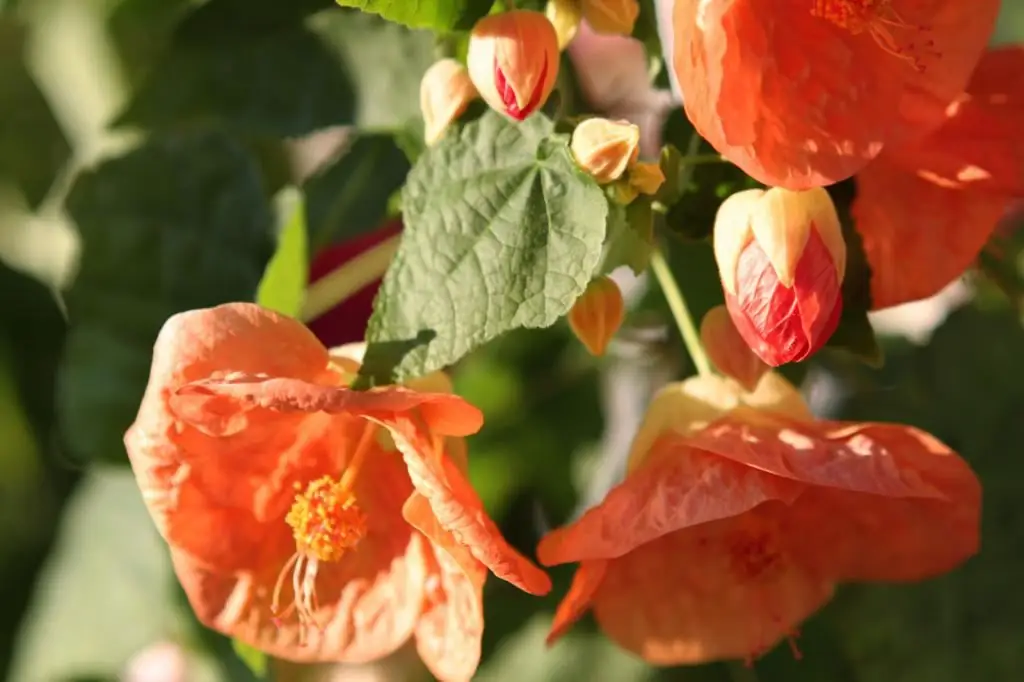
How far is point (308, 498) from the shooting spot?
0.52 m

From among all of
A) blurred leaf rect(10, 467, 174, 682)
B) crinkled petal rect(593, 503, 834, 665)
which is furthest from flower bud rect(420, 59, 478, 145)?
blurred leaf rect(10, 467, 174, 682)

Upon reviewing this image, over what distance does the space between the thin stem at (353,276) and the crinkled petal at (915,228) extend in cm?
27

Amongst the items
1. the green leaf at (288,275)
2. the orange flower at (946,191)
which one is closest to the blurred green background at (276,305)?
the green leaf at (288,275)

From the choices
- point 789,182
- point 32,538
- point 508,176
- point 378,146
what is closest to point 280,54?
point 378,146

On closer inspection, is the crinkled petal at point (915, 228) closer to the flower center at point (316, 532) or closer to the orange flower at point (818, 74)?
the orange flower at point (818, 74)

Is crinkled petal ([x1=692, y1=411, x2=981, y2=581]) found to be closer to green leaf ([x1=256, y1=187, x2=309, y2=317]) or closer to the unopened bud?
the unopened bud

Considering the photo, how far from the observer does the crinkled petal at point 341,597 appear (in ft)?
1.67

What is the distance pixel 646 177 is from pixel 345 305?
319 millimetres

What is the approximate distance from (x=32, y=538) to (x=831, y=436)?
75 cm

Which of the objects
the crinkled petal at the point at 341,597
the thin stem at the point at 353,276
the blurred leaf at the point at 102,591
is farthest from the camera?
the blurred leaf at the point at 102,591

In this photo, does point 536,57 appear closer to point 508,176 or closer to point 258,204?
point 508,176

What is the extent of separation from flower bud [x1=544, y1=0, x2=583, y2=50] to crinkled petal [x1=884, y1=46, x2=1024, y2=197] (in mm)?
160

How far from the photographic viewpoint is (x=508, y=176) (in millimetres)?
463

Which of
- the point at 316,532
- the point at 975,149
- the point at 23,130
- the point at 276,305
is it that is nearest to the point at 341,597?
the point at 316,532
